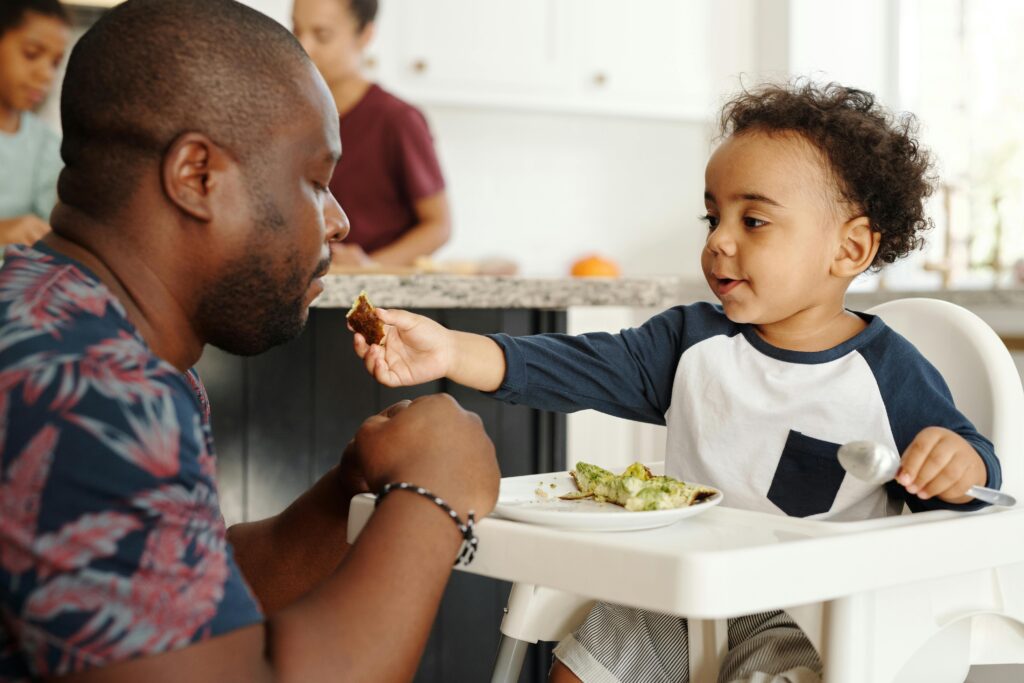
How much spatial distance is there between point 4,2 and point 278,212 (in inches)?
106

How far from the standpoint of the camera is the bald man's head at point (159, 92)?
78cm

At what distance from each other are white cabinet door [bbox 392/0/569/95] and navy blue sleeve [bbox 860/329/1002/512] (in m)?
2.99

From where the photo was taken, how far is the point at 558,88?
4.24 metres

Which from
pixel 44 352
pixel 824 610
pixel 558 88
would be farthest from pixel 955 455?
pixel 558 88

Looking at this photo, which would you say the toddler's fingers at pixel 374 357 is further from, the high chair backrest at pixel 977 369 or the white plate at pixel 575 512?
the high chair backrest at pixel 977 369

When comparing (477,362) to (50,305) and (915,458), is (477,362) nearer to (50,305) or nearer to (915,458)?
(915,458)

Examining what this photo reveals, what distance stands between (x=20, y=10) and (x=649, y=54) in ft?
7.46

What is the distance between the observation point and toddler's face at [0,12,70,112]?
10.1 feet

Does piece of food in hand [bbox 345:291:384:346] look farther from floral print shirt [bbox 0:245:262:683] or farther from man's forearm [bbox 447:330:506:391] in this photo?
floral print shirt [bbox 0:245:262:683]

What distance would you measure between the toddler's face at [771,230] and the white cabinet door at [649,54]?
3076 mm

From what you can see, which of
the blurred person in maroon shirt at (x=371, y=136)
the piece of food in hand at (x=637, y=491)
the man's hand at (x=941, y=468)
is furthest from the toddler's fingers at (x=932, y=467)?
the blurred person in maroon shirt at (x=371, y=136)

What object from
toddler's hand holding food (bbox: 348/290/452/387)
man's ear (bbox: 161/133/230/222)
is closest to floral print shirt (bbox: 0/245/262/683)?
man's ear (bbox: 161/133/230/222)

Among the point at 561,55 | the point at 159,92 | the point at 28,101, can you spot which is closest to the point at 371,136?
the point at 28,101

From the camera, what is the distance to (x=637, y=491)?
919 mm
